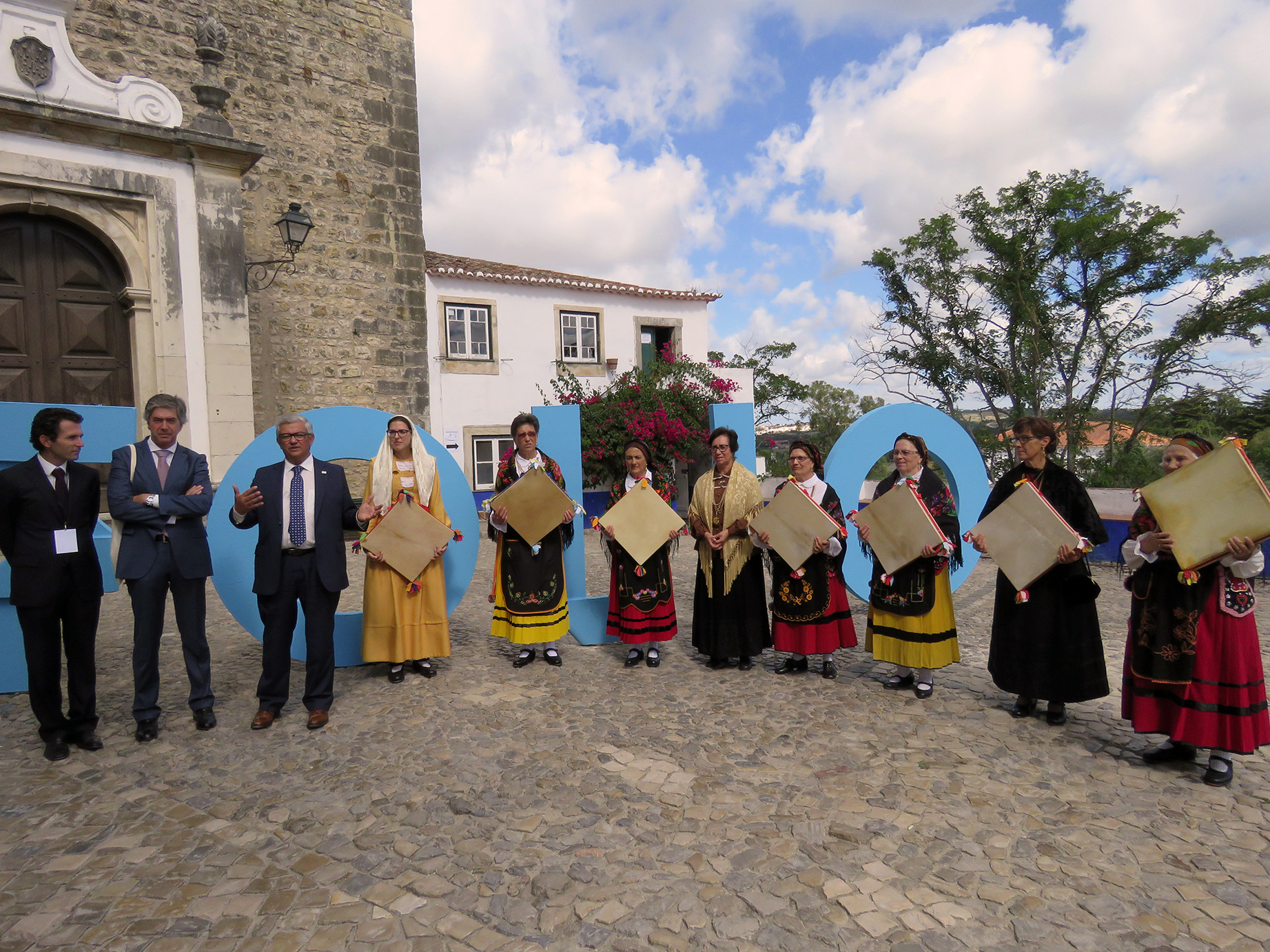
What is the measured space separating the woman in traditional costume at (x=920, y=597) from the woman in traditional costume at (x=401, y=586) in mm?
2917

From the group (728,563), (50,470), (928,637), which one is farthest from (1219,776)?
(50,470)

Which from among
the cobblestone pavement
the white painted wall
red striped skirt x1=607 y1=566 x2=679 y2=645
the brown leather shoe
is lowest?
the cobblestone pavement

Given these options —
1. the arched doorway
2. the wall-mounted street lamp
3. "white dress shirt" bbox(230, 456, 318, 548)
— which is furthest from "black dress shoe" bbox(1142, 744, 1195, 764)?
the wall-mounted street lamp

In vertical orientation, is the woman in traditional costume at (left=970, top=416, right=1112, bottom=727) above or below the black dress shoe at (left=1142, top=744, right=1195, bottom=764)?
above

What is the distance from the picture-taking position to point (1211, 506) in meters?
3.28

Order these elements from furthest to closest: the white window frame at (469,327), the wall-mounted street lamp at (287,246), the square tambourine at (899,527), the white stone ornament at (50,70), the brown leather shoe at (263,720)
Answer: the white window frame at (469,327)
the wall-mounted street lamp at (287,246)
the white stone ornament at (50,70)
the square tambourine at (899,527)
the brown leather shoe at (263,720)

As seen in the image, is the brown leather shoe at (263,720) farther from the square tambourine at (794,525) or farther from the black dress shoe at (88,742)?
the square tambourine at (794,525)

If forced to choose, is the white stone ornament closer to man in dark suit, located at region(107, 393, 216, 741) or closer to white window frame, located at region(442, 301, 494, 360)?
man in dark suit, located at region(107, 393, 216, 741)

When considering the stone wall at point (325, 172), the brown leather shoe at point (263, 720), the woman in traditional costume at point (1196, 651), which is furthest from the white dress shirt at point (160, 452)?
the stone wall at point (325, 172)

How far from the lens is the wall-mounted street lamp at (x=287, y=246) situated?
899 cm

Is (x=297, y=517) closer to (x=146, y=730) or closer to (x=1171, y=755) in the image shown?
(x=146, y=730)

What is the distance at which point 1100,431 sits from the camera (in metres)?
16.8

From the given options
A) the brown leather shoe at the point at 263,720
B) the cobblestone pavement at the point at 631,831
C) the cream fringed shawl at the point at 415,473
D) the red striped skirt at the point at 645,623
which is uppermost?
the cream fringed shawl at the point at 415,473

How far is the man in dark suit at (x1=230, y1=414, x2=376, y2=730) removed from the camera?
416 centimetres
